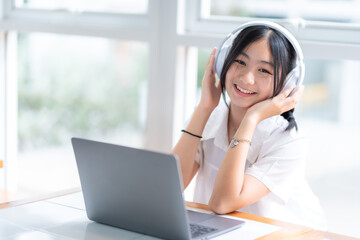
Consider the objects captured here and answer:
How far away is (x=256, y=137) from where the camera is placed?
5.89 feet

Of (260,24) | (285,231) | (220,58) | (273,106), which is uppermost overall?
(260,24)

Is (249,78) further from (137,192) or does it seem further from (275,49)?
(137,192)

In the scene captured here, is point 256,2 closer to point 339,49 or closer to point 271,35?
point 339,49

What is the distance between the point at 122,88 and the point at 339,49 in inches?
44.8

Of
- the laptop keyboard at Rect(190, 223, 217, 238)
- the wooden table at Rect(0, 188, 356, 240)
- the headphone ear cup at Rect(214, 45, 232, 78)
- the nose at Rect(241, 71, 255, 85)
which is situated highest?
the headphone ear cup at Rect(214, 45, 232, 78)

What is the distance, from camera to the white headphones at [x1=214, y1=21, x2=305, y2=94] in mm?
1683

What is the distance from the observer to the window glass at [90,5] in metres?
2.62

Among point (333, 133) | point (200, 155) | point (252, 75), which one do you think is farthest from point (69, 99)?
point (252, 75)

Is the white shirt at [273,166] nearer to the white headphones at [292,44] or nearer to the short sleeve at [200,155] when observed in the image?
the short sleeve at [200,155]

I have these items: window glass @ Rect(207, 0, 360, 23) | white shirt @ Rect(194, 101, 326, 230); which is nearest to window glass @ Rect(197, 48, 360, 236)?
window glass @ Rect(207, 0, 360, 23)

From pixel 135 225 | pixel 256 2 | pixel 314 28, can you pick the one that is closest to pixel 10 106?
pixel 256 2

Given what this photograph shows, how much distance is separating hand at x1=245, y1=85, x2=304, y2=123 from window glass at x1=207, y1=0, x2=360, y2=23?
0.54 m

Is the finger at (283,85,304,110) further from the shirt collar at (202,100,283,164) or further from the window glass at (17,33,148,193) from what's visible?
the window glass at (17,33,148,193)

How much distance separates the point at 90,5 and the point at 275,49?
4.26ft
